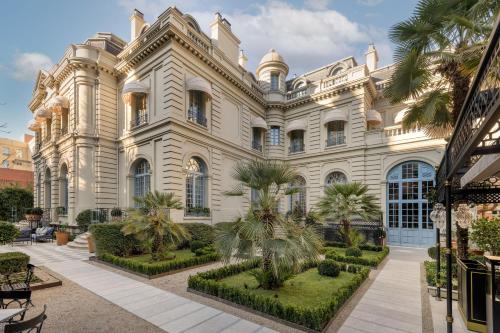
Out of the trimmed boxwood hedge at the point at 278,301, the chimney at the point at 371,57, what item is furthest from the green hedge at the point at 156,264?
A: the chimney at the point at 371,57

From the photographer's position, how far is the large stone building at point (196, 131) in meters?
16.0

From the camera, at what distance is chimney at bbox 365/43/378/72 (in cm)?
2483

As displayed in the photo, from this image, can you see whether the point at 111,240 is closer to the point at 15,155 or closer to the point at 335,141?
the point at 335,141

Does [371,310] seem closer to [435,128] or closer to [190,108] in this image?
[435,128]

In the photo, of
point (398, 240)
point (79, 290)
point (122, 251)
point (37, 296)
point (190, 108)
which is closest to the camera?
point (37, 296)

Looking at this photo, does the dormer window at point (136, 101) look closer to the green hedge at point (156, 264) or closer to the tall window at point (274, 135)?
the green hedge at point (156, 264)

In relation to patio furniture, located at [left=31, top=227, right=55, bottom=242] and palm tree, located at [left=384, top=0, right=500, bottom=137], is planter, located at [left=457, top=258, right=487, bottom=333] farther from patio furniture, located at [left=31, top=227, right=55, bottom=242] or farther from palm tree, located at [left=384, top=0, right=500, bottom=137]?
patio furniture, located at [left=31, top=227, right=55, bottom=242]

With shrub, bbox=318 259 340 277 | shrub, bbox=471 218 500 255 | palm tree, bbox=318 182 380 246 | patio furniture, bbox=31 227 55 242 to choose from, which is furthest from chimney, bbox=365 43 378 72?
patio furniture, bbox=31 227 55 242

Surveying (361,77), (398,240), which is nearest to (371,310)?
(398,240)

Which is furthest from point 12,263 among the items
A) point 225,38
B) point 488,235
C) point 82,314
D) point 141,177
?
point 225,38

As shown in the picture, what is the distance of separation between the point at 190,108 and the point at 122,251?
9.25m

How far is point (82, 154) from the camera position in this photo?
59.5 ft

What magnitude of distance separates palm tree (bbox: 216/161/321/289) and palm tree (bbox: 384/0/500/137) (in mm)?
5146

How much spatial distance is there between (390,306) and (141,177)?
52.2ft
